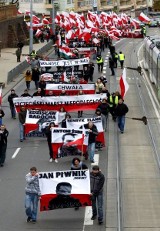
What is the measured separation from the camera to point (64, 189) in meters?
17.4

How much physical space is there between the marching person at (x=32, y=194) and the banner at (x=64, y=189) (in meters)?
0.15

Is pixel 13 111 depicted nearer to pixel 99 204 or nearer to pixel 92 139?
pixel 92 139

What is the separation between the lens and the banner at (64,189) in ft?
56.7

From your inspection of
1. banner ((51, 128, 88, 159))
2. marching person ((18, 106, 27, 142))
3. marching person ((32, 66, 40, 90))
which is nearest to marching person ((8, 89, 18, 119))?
marching person ((18, 106, 27, 142))

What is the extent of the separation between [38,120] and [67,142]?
4126 mm

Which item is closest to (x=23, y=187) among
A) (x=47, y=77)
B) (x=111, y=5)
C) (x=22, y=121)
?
(x=22, y=121)

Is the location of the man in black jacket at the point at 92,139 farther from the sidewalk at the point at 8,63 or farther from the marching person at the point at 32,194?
the sidewalk at the point at 8,63

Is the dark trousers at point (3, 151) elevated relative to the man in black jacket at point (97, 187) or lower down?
lower down

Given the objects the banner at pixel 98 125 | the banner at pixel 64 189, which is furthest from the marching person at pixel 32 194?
the banner at pixel 98 125

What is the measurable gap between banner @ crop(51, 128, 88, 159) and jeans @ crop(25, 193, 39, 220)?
567 cm

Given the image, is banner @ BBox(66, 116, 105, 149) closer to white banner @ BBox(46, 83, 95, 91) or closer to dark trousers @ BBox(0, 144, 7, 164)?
dark trousers @ BBox(0, 144, 7, 164)

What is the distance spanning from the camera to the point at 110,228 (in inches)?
666

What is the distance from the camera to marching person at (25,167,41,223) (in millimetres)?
17016

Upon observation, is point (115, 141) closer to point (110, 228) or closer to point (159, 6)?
point (110, 228)
